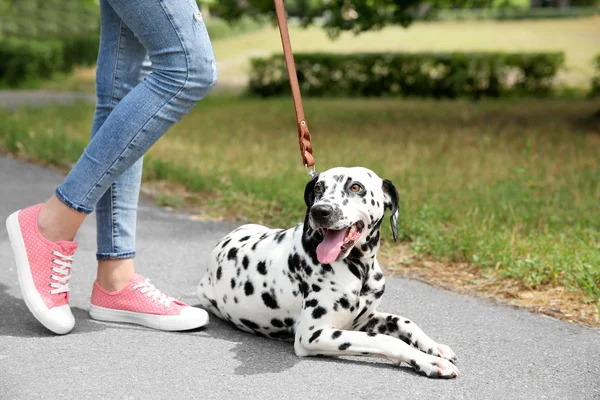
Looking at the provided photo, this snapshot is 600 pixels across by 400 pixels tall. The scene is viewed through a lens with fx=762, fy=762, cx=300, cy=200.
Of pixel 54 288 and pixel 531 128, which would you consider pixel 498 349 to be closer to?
pixel 54 288

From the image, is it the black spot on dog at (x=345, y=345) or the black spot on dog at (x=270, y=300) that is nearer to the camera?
the black spot on dog at (x=345, y=345)

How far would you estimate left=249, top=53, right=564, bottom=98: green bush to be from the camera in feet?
59.8

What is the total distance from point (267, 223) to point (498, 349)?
2.64m

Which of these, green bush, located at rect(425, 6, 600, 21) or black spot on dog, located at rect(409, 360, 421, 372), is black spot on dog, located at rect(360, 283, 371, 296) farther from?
green bush, located at rect(425, 6, 600, 21)

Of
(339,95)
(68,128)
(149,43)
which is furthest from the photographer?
(339,95)

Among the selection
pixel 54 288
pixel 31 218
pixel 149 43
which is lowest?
pixel 54 288

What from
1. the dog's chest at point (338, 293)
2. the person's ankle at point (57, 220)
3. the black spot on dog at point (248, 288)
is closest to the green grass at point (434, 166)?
the dog's chest at point (338, 293)

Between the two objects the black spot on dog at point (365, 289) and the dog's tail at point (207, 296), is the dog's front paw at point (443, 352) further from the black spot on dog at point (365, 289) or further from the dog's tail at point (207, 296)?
the dog's tail at point (207, 296)

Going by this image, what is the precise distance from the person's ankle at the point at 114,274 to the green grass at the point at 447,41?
2234 centimetres

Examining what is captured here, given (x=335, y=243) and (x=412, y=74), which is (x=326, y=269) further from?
(x=412, y=74)

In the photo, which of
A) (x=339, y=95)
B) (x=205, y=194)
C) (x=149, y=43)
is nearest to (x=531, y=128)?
(x=205, y=194)

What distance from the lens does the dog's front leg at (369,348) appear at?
316cm

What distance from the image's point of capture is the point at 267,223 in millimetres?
5875

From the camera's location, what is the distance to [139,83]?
340cm
